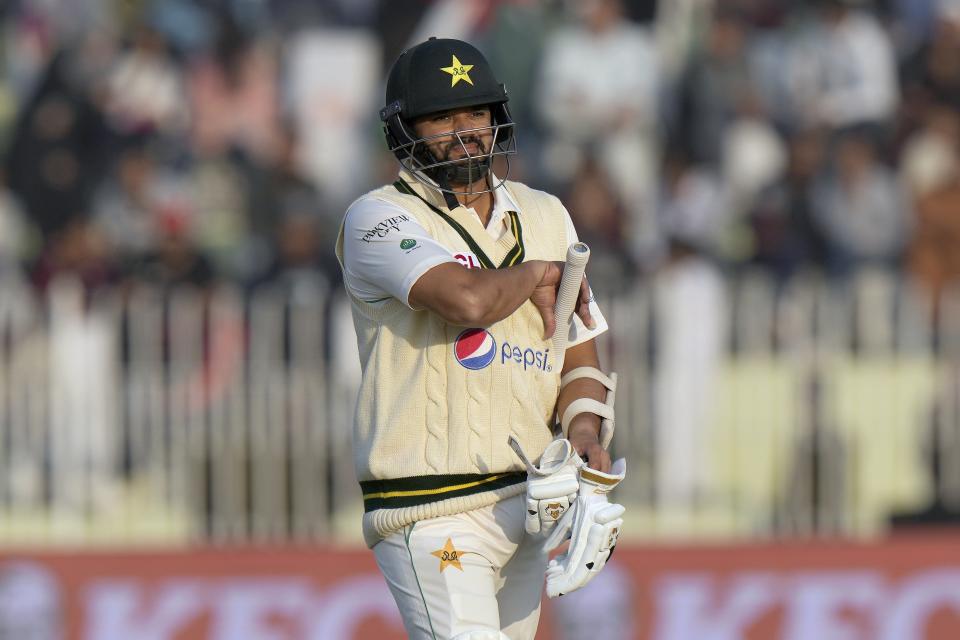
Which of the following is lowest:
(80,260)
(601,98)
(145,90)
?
(80,260)

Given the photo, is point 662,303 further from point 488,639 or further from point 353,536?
point 488,639

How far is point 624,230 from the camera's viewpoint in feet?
36.7

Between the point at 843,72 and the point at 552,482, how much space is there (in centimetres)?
838

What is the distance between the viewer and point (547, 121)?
1190cm

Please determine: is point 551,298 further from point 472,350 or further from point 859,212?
point 859,212

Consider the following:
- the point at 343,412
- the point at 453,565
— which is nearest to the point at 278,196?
the point at 343,412

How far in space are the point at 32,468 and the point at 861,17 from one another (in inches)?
264

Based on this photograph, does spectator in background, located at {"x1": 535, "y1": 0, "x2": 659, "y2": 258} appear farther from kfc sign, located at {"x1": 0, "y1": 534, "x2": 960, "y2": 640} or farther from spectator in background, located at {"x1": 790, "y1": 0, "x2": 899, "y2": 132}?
kfc sign, located at {"x1": 0, "y1": 534, "x2": 960, "y2": 640}

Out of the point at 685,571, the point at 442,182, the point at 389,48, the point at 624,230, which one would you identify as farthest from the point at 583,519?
the point at 389,48

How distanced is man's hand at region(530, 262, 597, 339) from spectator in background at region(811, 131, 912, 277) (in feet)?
22.4

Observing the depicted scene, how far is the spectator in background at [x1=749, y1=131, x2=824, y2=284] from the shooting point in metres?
11.1

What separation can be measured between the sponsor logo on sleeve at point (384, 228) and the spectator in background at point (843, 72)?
25.9 ft

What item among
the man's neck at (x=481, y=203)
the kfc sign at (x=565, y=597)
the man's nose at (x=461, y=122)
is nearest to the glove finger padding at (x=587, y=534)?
the man's neck at (x=481, y=203)

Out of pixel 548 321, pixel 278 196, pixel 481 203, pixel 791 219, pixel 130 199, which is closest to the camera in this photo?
pixel 548 321
